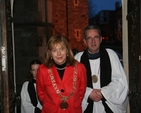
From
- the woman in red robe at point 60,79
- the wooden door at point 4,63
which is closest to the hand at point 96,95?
the woman in red robe at point 60,79

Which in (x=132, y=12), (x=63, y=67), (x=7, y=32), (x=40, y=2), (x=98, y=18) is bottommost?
(x=63, y=67)

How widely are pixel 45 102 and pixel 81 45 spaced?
1993 cm

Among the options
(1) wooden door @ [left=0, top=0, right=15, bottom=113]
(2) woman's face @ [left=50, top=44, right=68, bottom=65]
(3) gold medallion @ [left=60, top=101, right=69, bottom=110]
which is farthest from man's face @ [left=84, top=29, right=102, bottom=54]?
(1) wooden door @ [left=0, top=0, right=15, bottom=113]

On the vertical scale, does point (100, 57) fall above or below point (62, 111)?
above

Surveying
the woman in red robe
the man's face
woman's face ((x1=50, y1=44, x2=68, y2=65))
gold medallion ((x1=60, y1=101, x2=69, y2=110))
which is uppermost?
the man's face

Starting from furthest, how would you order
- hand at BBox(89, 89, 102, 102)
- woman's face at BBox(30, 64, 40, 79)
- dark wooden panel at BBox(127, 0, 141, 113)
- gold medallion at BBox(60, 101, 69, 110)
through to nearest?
woman's face at BBox(30, 64, 40, 79)
hand at BBox(89, 89, 102, 102)
dark wooden panel at BBox(127, 0, 141, 113)
gold medallion at BBox(60, 101, 69, 110)

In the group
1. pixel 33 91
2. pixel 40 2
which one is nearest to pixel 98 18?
pixel 40 2

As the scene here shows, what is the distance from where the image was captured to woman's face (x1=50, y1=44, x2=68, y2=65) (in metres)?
2.84

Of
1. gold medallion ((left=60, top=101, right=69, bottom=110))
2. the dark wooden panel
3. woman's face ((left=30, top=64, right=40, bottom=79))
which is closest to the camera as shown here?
gold medallion ((left=60, top=101, right=69, bottom=110))

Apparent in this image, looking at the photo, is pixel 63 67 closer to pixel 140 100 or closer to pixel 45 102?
pixel 45 102

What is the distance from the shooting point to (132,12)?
3455 mm

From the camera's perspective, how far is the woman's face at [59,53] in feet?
9.33

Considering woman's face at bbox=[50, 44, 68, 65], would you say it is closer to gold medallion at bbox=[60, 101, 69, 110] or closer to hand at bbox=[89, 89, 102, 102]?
gold medallion at bbox=[60, 101, 69, 110]

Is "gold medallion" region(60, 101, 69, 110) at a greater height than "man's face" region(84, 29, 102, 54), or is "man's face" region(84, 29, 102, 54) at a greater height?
"man's face" region(84, 29, 102, 54)
